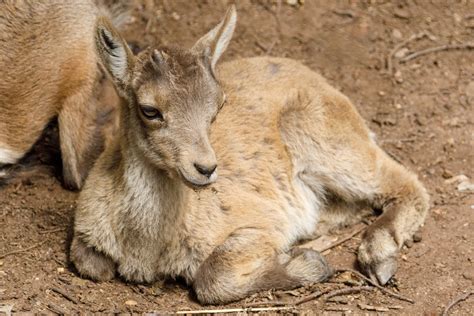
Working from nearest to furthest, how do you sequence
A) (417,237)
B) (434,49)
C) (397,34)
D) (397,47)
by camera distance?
(417,237) → (434,49) → (397,47) → (397,34)

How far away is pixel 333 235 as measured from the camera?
8594 mm

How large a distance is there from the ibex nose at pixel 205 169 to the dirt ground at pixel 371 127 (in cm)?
144

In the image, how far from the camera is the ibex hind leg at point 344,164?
845 cm

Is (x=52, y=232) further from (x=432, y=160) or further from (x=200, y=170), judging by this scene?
(x=432, y=160)

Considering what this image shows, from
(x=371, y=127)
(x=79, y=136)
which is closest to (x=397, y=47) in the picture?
(x=371, y=127)

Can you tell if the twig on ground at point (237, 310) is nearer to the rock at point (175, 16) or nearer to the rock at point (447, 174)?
the rock at point (447, 174)

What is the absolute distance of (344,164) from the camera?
848 centimetres

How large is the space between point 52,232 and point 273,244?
2.14 m

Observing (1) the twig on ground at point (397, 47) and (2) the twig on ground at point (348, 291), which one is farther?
(1) the twig on ground at point (397, 47)

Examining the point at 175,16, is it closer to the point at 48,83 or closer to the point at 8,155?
the point at 48,83

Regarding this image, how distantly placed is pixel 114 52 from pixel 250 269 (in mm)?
2213

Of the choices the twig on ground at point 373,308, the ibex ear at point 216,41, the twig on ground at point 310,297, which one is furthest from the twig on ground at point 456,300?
the ibex ear at point 216,41

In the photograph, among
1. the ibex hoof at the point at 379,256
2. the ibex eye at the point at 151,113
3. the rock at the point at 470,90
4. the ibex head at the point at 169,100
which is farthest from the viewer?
the rock at the point at 470,90

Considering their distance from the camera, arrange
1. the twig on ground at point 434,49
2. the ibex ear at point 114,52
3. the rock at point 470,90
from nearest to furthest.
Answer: the ibex ear at point 114,52
the rock at point 470,90
the twig on ground at point 434,49
